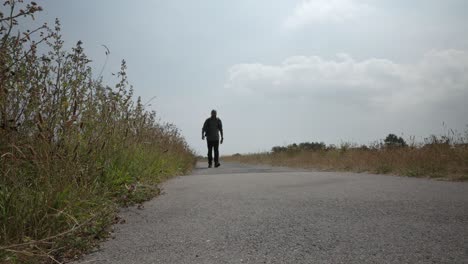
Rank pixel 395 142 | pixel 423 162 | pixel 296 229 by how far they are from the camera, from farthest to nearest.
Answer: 1. pixel 395 142
2. pixel 423 162
3. pixel 296 229

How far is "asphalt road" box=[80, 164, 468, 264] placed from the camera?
2.08 metres

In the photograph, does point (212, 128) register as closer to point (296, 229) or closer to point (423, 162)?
point (423, 162)

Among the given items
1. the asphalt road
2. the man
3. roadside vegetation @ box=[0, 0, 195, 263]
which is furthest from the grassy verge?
roadside vegetation @ box=[0, 0, 195, 263]

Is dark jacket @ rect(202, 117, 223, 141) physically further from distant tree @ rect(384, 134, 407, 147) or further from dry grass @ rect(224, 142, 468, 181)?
distant tree @ rect(384, 134, 407, 147)

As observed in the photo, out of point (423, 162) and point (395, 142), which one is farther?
point (395, 142)

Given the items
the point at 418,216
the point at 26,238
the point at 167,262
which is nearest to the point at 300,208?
the point at 418,216

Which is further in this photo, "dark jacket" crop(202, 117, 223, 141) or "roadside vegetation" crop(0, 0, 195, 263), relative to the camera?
"dark jacket" crop(202, 117, 223, 141)

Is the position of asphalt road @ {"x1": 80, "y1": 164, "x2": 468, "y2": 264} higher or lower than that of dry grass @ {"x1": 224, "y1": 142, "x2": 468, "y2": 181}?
lower

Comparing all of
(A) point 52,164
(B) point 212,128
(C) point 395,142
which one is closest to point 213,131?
(B) point 212,128

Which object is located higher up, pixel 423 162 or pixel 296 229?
pixel 423 162

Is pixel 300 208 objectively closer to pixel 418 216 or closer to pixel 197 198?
pixel 418 216

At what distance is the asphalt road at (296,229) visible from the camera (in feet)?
6.82

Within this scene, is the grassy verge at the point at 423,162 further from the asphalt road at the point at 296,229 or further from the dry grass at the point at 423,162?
the asphalt road at the point at 296,229

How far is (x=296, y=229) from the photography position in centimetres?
263
